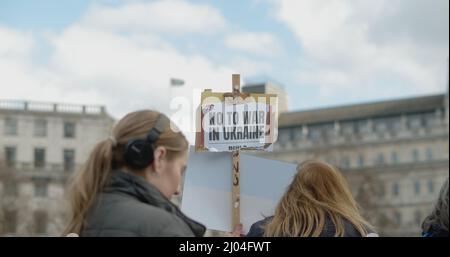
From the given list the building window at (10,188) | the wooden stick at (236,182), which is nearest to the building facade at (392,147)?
the building window at (10,188)

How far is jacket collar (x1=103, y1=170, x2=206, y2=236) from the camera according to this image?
4070 millimetres

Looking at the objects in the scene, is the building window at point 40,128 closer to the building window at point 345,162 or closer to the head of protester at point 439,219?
the building window at point 345,162

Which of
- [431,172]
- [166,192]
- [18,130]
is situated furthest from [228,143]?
[431,172]

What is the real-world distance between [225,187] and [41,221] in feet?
224

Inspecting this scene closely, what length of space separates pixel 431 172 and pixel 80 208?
90064 mm

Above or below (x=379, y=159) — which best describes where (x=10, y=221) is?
below

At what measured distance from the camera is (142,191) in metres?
4.07

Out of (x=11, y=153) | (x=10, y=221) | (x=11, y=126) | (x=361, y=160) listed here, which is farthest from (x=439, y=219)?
(x=361, y=160)

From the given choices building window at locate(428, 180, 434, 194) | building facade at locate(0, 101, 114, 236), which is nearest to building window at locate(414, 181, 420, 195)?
building window at locate(428, 180, 434, 194)

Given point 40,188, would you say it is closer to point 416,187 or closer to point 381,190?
point 381,190

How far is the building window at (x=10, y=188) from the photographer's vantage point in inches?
2611

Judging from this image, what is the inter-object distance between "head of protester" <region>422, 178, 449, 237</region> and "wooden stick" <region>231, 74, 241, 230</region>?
5.46 ft

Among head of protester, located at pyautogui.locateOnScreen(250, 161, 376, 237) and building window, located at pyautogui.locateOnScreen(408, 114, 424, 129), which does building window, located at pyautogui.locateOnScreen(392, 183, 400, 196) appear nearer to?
building window, located at pyautogui.locateOnScreen(408, 114, 424, 129)

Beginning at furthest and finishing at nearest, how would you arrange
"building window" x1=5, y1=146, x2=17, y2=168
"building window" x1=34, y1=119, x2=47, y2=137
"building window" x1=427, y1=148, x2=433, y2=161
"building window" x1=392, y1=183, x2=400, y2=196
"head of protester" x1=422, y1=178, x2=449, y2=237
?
"building window" x1=427, y1=148, x2=433, y2=161 → "building window" x1=392, y1=183, x2=400, y2=196 → "building window" x1=34, y1=119, x2=47, y2=137 → "building window" x1=5, y1=146, x2=17, y2=168 → "head of protester" x1=422, y1=178, x2=449, y2=237
